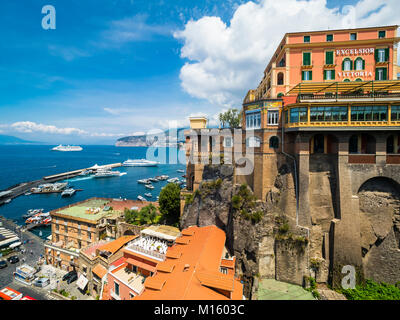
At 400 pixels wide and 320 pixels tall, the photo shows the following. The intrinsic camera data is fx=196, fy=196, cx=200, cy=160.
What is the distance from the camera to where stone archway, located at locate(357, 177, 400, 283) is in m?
18.1

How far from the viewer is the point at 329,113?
18.7 m

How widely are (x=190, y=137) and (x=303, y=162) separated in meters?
15.7

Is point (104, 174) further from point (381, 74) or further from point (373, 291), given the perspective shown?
point (381, 74)

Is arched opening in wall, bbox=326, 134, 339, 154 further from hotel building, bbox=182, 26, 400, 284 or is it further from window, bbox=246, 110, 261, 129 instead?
window, bbox=246, 110, 261, 129

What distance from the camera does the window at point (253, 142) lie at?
21.8m

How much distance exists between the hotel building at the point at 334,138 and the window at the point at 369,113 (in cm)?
8

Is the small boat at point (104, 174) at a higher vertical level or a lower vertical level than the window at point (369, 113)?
lower

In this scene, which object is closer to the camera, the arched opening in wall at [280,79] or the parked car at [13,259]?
the arched opening in wall at [280,79]

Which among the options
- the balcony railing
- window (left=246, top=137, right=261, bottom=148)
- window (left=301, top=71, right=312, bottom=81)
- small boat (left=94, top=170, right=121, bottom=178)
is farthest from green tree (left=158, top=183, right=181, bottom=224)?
small boat (left=94, top=170, right=121, bottom=178)

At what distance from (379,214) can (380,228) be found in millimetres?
1277

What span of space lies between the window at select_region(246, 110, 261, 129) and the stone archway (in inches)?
460

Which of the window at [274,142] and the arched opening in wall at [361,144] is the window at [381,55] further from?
the window at [274,142]

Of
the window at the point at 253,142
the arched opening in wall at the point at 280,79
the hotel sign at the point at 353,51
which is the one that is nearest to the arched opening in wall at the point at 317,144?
the window at the point at 253,142

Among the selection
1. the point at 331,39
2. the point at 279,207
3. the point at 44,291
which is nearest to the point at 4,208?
the point at 44,291
